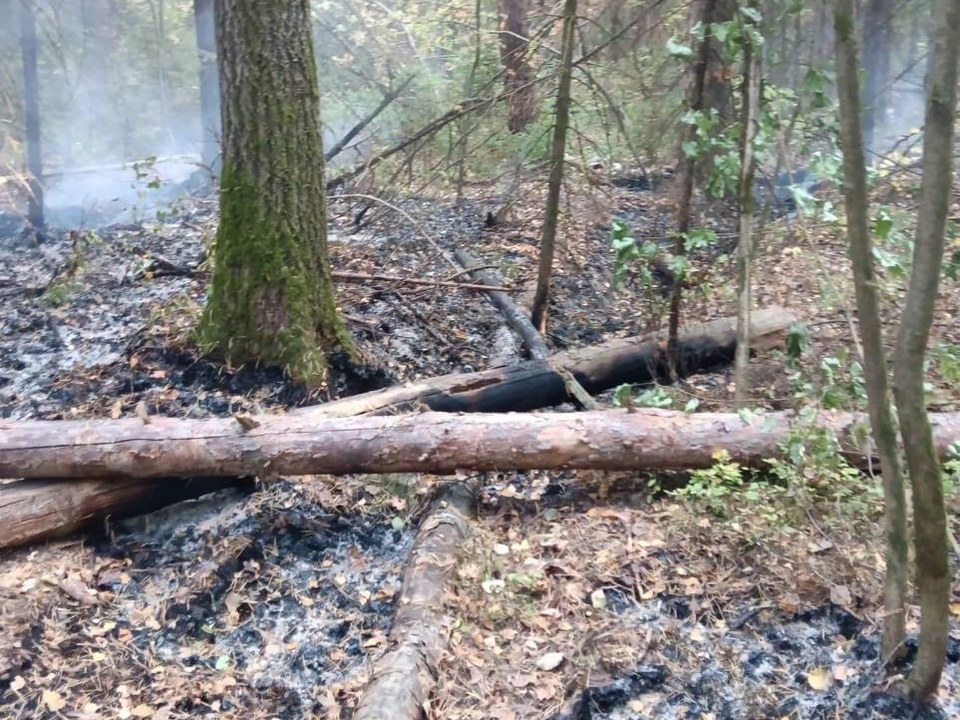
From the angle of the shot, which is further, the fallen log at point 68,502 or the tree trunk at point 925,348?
the fallen log at point 68,502

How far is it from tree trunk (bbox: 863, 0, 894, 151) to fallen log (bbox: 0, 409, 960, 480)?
18.3ft

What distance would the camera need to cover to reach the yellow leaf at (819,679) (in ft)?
10.7

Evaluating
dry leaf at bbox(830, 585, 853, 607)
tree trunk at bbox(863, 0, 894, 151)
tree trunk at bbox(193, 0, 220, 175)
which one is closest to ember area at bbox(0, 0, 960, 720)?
dry leaf at bbox(830, 585, 853, 607)

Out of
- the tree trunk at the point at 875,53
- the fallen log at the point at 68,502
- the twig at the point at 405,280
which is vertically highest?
the tree trunk at the point at 875,53

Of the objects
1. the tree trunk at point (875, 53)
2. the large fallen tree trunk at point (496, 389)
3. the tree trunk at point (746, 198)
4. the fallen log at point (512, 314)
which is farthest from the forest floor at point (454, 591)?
the tree trunk at point (875, 53)

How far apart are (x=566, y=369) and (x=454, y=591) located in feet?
7.63

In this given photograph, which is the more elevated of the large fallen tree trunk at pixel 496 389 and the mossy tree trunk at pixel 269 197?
the mossy tree trunk at pixel 269 197

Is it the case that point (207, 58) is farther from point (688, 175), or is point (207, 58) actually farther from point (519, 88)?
point (688, 175)

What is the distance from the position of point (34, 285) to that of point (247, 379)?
3.94 m

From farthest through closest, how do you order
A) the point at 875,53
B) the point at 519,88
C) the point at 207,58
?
the point at 207,58 → the point at 875,53 → the point at 519,88

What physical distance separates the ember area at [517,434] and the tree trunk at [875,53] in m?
3.17

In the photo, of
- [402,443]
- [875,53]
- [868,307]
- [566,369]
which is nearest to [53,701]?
[402,443]

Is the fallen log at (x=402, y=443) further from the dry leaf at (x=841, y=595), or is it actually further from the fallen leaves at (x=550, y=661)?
the fallen leaves at (x=550, y=661)

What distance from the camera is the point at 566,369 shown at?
231 inches
